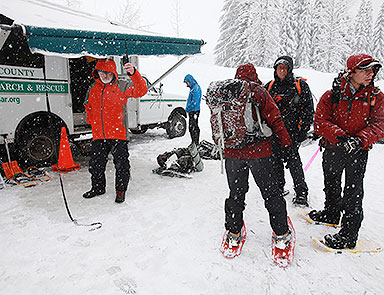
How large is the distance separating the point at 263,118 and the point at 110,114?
2421 mm

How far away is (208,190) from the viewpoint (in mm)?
4590

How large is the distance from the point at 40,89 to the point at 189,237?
4528mm

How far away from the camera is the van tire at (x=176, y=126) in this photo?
30.5 ft

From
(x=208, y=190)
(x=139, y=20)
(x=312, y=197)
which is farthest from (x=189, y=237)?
(x=139, y=20)

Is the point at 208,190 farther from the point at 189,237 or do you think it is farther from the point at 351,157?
the point at 351,157

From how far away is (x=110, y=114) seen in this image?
3900 mm

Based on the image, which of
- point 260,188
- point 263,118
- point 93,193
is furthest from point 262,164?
point 93,193

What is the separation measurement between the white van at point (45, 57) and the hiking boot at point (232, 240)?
288 cm

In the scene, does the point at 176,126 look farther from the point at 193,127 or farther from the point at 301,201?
the point at 301,201

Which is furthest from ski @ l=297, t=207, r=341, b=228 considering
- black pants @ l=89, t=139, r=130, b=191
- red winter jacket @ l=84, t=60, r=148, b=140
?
red winter jacket @ l=84, t=60, r=148, b=140

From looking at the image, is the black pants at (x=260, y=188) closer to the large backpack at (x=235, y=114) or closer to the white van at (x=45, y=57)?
the large backpack at (x=235, y=114)

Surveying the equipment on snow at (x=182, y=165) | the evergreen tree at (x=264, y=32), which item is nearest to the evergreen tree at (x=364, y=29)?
the evergreen tree at (x=264, y=32)

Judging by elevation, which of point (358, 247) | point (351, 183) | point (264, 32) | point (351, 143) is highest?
point (264, 32)

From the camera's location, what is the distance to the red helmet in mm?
2340
